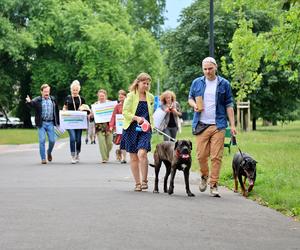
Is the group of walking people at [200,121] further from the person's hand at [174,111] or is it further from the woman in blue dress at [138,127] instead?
the person's hand at [174,111]

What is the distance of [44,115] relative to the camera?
17.8 m

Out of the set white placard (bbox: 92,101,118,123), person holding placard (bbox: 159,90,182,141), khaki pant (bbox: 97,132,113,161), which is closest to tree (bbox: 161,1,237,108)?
white placard (bbox: 92,101,118,123)

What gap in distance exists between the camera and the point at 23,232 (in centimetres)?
726

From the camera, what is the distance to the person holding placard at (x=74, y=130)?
1812 centimetres

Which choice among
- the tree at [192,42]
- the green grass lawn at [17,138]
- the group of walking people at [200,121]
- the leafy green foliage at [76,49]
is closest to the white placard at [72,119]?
the group of walking people at [200,121]

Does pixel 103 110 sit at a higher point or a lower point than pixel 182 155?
higher

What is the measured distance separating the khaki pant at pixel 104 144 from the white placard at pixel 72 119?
523mm

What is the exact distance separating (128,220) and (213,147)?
10.2 feet

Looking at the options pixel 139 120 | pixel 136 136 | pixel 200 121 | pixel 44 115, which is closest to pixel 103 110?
pixel 44 115

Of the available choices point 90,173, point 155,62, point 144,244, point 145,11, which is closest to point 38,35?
point 155,62

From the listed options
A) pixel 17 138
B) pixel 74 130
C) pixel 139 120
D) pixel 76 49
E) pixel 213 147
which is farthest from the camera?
pixel 76 49

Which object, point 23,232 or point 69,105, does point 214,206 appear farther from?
point 69,105

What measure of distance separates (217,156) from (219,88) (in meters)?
1.02

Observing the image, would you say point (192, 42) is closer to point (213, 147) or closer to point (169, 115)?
point (169, 115)
